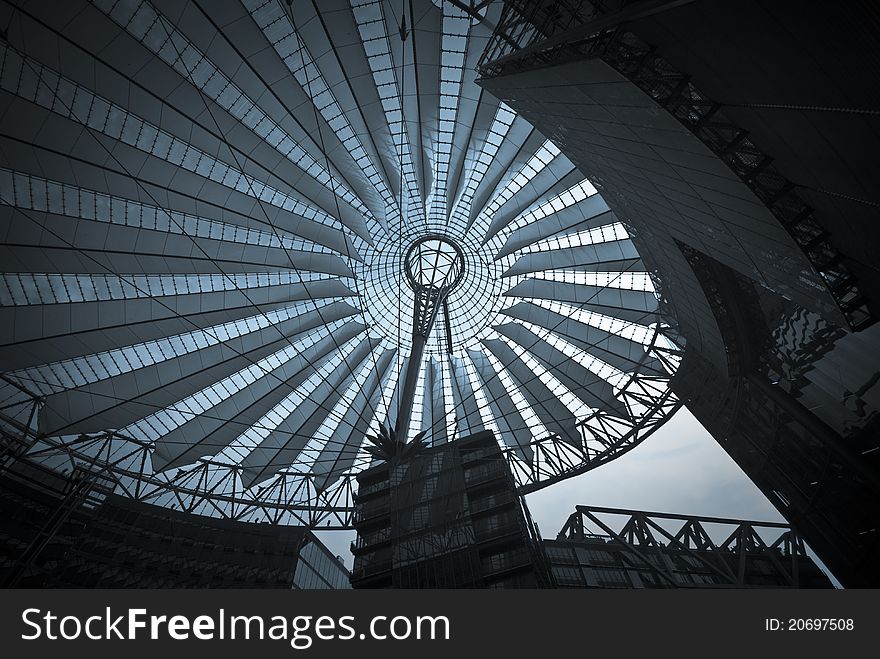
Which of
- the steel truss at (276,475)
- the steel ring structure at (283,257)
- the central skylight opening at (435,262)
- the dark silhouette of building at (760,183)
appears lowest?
the dark silhouette of building at (760,183)

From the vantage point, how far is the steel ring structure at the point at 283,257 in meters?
20.9

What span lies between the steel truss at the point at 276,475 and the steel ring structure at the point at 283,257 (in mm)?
188

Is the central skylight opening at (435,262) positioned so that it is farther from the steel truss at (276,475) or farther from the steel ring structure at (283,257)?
the steel truss at (276,475)

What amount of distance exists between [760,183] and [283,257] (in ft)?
78.0

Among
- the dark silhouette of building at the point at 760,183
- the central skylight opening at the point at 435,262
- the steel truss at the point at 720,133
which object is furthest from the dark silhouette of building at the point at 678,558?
the steel truss at the point at 720,133

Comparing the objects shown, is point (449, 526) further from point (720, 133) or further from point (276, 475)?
point (720, 133)

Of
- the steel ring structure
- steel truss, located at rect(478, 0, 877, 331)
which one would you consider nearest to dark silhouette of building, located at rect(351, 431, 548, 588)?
the steel ring structure

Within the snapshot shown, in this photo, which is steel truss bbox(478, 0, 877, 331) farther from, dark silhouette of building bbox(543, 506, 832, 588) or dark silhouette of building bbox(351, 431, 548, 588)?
dark silhouette of building bbox(543, 506, 832, 588)

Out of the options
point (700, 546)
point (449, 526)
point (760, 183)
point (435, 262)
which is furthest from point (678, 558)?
point (760, 183)

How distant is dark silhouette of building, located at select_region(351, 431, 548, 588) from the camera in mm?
27797

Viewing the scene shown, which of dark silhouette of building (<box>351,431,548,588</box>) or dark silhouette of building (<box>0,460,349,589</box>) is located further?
dark silhouette of building (<box>0,460,349,589</box>)

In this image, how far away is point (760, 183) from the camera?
40.3ft

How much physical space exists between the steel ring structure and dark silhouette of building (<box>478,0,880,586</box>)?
6.11 metres

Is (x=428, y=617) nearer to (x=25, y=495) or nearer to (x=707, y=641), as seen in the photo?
(x=707, y=641)
